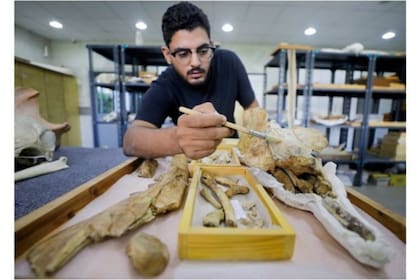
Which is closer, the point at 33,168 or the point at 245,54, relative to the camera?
the point at 33,168

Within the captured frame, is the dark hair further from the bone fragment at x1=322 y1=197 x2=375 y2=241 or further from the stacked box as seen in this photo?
the stacked box

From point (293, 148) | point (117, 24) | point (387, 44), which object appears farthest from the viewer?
point (387, 44)

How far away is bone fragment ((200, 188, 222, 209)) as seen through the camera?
0.43 meters

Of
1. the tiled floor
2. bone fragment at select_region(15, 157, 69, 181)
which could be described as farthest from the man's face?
the tiled floor

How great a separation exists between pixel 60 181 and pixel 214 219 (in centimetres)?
60

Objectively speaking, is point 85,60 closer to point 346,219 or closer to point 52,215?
point 52,215

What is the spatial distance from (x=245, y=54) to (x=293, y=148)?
2.92 meters

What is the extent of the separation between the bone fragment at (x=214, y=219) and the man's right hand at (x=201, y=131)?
0.54 feet

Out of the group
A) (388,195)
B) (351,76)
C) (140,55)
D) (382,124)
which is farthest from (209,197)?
(351,76)

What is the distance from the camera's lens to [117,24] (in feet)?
7.46

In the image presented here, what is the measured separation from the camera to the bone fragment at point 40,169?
0.68 meters

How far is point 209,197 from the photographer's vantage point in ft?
1.49

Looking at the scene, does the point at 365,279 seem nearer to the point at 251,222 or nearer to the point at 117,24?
the point at 251,222
